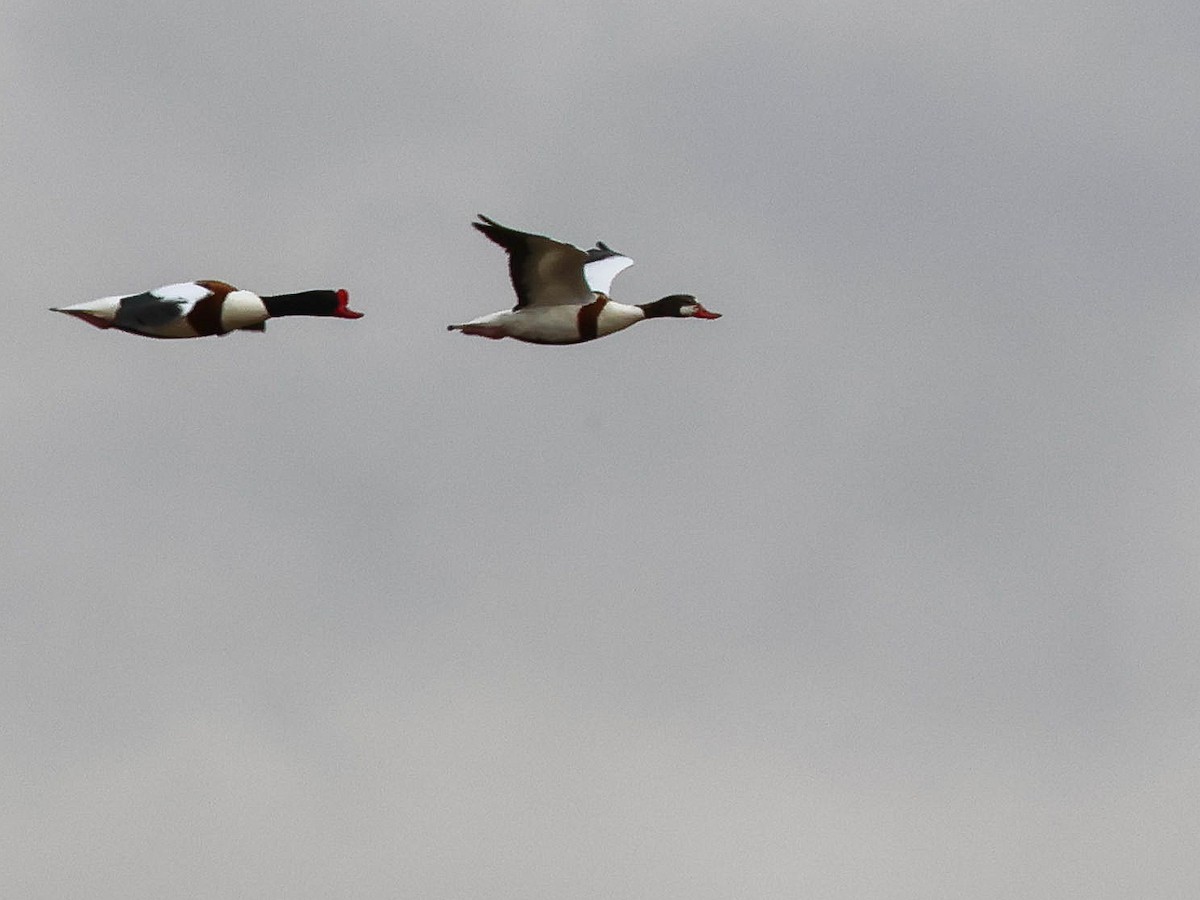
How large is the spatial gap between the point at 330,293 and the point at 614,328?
6.98 m

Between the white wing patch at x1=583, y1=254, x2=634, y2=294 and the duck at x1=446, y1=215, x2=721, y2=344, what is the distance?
176cm

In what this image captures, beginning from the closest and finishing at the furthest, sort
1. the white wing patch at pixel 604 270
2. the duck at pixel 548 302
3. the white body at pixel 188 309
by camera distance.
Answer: the white body at pixel 188 309 < the duck at pixel 548 302 < the white wing patch at pixel 604 270

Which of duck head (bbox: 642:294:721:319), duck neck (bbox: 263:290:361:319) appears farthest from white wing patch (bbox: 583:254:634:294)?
duck neck (bbox: 263:290:361:319)

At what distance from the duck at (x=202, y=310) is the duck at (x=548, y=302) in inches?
162

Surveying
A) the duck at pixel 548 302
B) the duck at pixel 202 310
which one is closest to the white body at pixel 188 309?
the duck at pixel 202 310

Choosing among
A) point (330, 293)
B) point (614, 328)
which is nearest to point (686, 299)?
point (614, 328)

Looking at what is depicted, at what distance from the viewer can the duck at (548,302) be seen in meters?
56.7

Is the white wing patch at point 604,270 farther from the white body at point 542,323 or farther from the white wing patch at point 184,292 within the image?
the white wing patch at point 184,292

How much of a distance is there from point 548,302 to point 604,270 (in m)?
4.75

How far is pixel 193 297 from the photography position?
175ft

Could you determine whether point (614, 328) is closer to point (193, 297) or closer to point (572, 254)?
point (572, 254)

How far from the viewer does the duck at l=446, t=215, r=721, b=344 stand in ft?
186

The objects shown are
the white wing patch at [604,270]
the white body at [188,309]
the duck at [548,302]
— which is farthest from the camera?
the white wing patch at [604,270]

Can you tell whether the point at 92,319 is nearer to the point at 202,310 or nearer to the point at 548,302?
the point at 202,310
